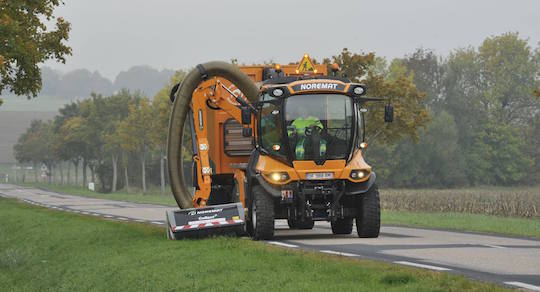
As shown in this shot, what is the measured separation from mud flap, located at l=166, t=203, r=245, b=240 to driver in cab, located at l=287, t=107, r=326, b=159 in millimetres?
1615

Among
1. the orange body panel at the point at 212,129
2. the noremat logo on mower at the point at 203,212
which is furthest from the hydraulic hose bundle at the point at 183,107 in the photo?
the noremat logo on mower at the point at 203,212

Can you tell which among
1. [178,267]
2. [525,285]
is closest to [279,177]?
[178,267]

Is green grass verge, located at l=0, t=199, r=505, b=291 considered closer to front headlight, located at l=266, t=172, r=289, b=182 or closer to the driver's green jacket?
front headlight, located at l=266, t=172, r=289, b=182

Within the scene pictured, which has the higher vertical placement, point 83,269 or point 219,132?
Answer: point 219,132

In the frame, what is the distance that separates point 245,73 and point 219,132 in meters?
1.47

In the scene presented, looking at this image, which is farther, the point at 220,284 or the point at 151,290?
the point at 151,290

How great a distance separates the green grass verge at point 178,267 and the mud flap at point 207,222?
1.65 ft

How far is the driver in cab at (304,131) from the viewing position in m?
16.7

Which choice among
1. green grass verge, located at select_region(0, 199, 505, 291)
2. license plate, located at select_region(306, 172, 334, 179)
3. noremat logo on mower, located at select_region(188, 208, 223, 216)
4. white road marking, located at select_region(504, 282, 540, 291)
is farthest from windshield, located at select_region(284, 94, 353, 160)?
white road marking, located at select_region(504, 282, 540, 291)

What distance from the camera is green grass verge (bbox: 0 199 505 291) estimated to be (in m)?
10.0

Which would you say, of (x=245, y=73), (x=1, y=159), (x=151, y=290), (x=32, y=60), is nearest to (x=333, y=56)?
(x=32, y=60)

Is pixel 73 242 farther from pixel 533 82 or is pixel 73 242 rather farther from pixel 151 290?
pixel 533 82

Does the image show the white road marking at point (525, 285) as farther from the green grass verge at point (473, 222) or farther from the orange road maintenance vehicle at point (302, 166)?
the green grass verge at point (473, 222)

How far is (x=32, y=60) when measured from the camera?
1134 inches
